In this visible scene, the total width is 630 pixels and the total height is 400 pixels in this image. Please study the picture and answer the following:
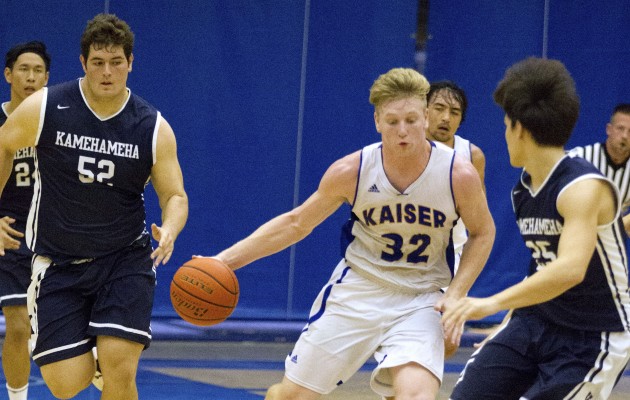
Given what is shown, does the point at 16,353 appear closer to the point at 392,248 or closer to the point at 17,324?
the point at 17,324

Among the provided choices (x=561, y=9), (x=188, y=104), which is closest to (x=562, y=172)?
(x=188, y=104)

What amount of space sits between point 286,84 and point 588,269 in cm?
609

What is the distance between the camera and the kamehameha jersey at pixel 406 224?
4801 mm

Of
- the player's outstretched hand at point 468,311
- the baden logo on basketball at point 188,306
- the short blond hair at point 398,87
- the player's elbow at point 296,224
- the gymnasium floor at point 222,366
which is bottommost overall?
the gymnasium floor at point 222,366

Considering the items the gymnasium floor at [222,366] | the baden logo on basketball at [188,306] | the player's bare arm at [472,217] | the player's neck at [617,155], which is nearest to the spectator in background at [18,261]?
the gymnasium floor at [222,366]

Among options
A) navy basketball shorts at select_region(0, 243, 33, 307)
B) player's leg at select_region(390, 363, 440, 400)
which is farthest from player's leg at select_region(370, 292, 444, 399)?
navy basketball shorts at select_region(0, 243, 33, 307)

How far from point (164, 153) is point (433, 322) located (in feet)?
4.86

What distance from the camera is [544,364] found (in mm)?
3998

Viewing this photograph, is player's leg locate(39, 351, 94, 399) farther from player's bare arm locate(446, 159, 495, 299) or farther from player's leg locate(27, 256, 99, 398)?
player's bare arm locate(446, 159, 495, 299)

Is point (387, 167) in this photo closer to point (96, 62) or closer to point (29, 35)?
point (96, 62)

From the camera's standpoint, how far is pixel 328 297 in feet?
16.2

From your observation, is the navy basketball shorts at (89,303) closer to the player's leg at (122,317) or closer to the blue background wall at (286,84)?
the player's leg at (122,317)

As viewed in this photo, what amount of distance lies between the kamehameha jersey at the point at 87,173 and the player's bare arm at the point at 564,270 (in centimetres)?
203

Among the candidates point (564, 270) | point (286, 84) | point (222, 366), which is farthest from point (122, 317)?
point (286, 84)
